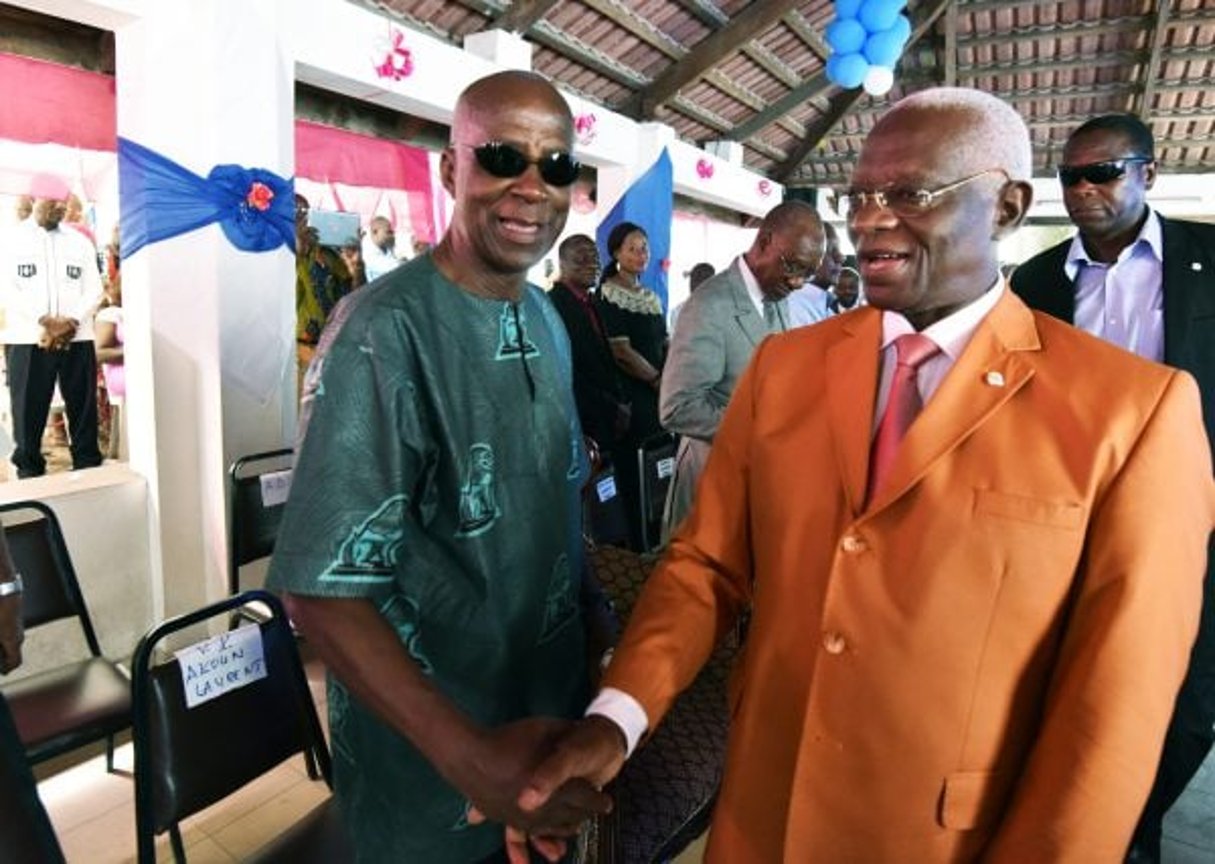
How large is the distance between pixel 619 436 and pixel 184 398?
1.96m

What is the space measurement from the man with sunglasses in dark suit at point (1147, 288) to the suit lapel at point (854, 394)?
139 cm

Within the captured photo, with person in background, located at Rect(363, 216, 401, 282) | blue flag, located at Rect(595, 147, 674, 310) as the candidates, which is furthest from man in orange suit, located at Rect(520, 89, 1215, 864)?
blue flag, located at Rect(595, 147, 674, 310)

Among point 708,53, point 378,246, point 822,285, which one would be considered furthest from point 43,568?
point 708,53

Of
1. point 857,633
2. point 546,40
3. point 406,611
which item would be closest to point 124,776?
point 406,611

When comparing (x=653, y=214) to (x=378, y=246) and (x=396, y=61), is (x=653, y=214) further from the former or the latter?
(x=396, y=61)

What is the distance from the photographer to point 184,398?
349cm

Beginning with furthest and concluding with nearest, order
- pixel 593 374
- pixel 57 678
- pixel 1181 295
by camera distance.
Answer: pixel 593 374, pixel 57 678, pixel 1181 295

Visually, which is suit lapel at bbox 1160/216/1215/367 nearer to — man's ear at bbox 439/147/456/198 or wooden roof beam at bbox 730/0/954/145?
man's ear at bbox 439/147/456/198

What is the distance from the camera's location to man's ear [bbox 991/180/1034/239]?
998 mm

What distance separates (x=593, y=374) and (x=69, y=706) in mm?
2458

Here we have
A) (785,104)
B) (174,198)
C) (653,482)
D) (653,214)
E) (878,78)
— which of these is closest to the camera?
(653,482)

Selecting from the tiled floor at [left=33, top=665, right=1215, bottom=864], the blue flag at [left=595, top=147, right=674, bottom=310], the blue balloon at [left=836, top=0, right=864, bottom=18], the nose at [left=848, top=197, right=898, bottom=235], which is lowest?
the tiled floor at [left=33, top=665, right=1215, bottom=864]

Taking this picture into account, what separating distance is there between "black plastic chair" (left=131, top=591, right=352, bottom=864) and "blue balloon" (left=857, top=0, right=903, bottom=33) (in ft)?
17.8

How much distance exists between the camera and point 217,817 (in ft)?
8.16
